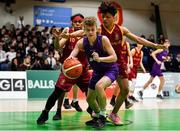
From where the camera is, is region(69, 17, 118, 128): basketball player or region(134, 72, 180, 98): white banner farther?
region(134, 72, 180, 98): white banner

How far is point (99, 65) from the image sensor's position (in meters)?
6.93

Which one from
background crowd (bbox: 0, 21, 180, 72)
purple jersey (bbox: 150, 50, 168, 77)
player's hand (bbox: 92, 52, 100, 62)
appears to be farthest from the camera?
background crowd (bbox: 0, 21, 180, 72)

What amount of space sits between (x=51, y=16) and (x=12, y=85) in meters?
11.1

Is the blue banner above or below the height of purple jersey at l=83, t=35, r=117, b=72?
above

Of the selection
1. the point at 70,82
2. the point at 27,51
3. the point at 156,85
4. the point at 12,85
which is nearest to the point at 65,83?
the point at 70,82

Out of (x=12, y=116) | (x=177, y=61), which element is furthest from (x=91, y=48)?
(x=177, y=61)

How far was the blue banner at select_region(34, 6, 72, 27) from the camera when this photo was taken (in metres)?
24.9

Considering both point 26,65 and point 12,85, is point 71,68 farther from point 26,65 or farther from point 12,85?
point 26,65

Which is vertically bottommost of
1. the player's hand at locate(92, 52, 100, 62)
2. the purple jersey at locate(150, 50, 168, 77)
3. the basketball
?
the purple jersey at locate(150, 50, 168, 77)

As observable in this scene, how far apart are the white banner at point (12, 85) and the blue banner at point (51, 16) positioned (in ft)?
33.4

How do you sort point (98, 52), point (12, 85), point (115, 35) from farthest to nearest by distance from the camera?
point (12, 85), point (115, 35), point (98, 52)

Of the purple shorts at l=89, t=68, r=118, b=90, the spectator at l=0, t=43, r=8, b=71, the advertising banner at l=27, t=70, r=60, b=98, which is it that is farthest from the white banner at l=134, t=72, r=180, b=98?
the purple shorts at l=89, t=68, r=118, b=90

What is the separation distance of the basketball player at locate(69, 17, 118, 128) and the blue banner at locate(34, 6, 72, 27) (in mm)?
18025

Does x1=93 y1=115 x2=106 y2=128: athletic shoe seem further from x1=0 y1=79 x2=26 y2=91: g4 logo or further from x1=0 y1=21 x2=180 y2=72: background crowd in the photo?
x1=0 y1=21 x2=180 y2=72: background crowd
